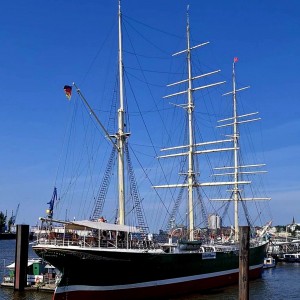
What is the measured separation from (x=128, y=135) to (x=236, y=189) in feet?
125

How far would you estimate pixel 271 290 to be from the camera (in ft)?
157

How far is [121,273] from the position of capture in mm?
36594

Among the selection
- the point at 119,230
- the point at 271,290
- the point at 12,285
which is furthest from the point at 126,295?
the point at 271,290

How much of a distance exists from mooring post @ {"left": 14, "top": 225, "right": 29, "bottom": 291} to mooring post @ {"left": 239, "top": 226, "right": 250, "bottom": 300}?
2245cm

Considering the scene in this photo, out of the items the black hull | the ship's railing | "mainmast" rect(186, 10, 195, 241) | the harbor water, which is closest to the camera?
the black hull

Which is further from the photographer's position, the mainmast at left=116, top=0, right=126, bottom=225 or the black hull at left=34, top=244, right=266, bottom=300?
the mainmast at left=116, top=0, right=126, bottom=225

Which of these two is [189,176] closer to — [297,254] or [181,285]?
[181,285]

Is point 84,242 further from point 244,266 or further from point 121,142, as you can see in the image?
point 244,266

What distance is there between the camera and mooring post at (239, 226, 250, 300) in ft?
84.8

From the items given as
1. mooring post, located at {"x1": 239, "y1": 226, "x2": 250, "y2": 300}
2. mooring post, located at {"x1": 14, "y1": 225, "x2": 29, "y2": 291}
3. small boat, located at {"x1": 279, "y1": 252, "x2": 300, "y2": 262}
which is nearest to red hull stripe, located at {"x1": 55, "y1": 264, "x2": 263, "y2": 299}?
mooring post, located at {"x1": 14, "y1": 225, "x2": 29, "y2": 291}

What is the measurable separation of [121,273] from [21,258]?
10266 millimetres

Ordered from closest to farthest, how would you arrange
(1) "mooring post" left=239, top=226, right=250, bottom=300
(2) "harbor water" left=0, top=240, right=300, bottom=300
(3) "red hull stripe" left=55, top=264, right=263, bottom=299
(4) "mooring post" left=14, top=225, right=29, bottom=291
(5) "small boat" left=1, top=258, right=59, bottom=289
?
(1) "mooring post" left=239, top=226, right=250, bottom=300
(3) "red hull stripe" left=55, top=264, right=263, bottom=299
(2) "harbor water" left=0, top=240, right=300, bottom=300
(4) "mooring post" left=14, top=225, right=29, bottom=291
(5) "small boat" left=1, top=258, right=59, bottom=289

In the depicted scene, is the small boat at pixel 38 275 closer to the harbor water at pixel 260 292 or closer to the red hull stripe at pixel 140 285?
the harbor water at pixel 260 292

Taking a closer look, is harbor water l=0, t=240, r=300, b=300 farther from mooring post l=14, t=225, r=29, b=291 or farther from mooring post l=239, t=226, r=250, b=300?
mooring post l=239, t=226, r=250, b=300
